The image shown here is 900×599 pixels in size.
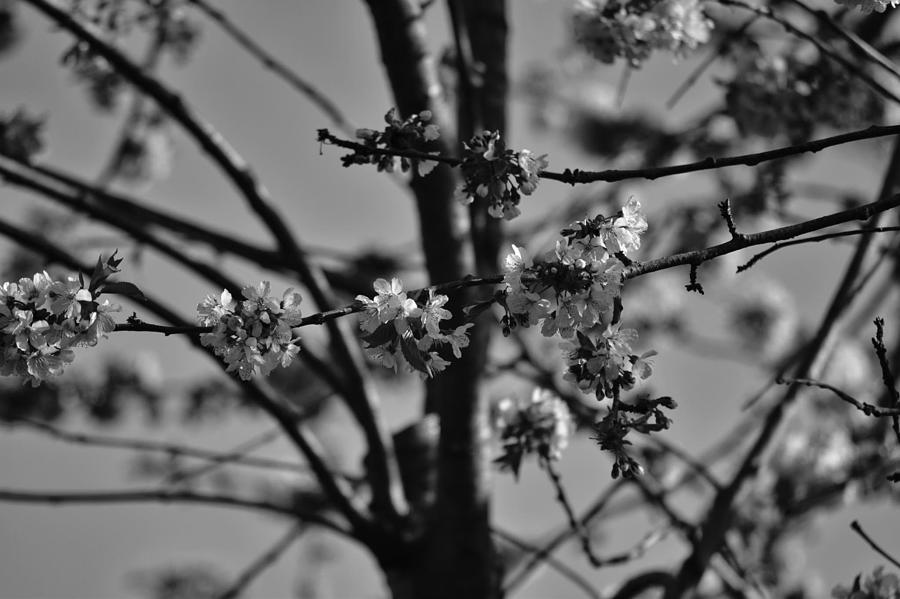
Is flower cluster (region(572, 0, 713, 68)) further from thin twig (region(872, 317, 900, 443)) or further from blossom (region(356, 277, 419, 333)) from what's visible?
blossom (region(356, 277, 419, 333))

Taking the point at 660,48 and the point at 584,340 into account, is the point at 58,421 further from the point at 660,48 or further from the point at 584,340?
the point at 584,340

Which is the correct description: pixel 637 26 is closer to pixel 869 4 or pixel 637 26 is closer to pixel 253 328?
pixel 869 4

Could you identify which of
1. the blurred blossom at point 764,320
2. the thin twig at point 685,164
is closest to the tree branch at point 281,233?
the thin twig at point 685,164

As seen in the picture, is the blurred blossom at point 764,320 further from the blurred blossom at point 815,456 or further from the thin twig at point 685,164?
the thin twig at point 685,164

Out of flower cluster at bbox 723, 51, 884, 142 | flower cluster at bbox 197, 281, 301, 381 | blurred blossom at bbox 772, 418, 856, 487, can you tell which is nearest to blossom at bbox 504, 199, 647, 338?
flower cluster at bbox 197, 281, 301, 381

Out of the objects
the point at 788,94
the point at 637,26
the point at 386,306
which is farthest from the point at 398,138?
the point at 788,94
